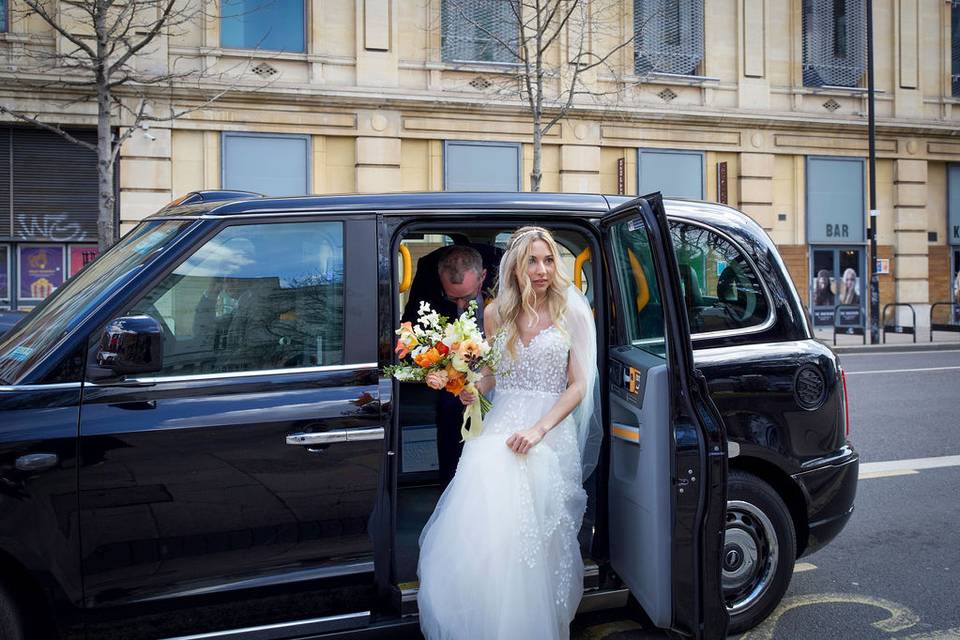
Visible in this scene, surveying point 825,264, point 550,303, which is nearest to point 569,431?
point 550,303

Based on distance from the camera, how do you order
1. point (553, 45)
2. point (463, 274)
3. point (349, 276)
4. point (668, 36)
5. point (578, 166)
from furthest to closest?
point (668, 36)
point (578, 166)
point (553, 45)
point (463, 274)
point (349, 276)

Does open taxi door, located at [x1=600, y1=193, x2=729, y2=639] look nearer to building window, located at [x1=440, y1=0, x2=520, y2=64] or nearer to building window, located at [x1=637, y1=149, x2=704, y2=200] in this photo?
building window, located at [x1=440, y1=0, x2=520, y2=64]

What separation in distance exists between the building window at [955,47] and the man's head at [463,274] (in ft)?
85.8

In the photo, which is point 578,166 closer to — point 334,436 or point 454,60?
point 454,60

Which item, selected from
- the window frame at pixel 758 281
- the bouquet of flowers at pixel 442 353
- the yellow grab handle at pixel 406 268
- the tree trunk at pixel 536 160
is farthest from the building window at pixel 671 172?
the bouquet of flowers at pixel 442 353

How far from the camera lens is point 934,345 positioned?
19.7 meters

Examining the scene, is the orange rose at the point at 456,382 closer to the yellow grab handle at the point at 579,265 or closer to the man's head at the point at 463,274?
the yellow grab handle at the point at 579,265

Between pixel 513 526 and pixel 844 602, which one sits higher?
pixel 513 526

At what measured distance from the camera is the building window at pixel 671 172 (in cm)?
2277

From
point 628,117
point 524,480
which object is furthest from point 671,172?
point 524,480

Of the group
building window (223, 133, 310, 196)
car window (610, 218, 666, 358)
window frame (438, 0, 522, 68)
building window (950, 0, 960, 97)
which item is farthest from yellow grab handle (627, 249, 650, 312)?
building window (950, 0, 960, 97)

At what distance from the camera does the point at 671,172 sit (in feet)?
75.7

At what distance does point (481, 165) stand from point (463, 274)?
54.4ft

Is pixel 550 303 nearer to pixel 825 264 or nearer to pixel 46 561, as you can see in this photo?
pixel 46 561
